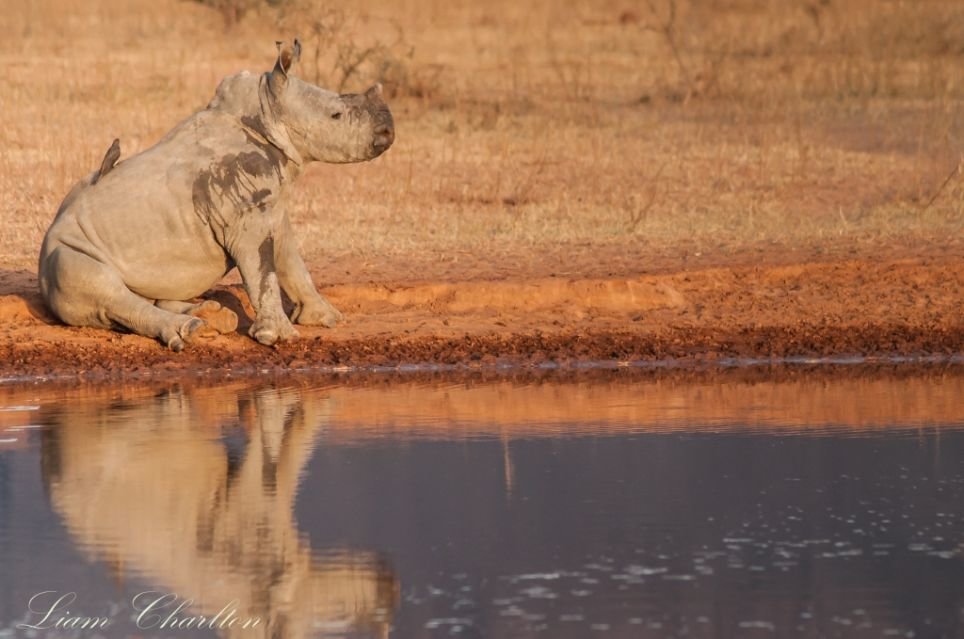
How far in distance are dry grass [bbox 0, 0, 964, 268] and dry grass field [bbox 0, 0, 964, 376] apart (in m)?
0.05

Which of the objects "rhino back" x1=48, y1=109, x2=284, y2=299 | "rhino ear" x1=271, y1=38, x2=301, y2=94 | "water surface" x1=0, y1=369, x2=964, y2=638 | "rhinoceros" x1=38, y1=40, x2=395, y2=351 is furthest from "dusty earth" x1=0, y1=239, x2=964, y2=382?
"rhino ear" x1=271, y1=38, x2=301, y2=94

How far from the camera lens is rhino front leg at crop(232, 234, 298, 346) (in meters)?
10.7

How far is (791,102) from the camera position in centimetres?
2120

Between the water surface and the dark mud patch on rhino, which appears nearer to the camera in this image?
the water surface

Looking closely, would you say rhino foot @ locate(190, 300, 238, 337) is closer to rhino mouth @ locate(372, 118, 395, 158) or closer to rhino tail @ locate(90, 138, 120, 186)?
rhino tail @ locate(90, 138, 120, 186)

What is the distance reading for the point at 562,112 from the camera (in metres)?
20.2

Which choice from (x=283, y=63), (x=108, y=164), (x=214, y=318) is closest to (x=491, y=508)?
(x=283, y=63)

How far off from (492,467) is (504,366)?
283cm

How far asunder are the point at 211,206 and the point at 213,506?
3745mm

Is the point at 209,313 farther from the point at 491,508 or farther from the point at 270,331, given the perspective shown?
the point at 491,508

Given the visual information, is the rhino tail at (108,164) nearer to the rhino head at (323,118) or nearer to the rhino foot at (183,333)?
the rhino head at (323,118)

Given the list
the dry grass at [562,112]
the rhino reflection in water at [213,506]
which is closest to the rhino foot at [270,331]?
the rhino reflection in water at [213,506]

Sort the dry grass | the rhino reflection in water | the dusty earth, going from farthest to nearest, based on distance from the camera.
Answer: the dry grass
the dusty earth
the rhino reflection in water

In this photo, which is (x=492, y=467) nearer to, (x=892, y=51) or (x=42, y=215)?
(x=42, y=215)
